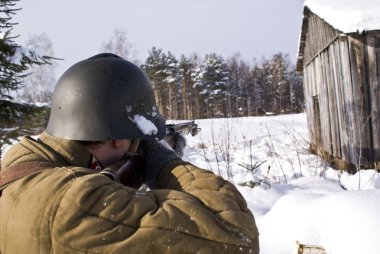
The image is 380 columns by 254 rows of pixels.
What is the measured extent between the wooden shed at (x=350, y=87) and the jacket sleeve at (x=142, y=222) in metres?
6.08

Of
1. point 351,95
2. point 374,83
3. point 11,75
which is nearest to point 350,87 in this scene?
point 351,95

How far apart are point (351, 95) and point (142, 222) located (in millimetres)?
7772

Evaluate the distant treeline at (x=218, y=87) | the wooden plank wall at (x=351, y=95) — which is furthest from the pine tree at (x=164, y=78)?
the wooden plank wall at (x=351, y=95)

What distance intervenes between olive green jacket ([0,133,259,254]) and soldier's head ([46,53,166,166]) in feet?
1.16

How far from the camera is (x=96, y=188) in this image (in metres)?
0.98

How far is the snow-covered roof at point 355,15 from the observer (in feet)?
23.4

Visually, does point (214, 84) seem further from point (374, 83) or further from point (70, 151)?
point (70, 151)

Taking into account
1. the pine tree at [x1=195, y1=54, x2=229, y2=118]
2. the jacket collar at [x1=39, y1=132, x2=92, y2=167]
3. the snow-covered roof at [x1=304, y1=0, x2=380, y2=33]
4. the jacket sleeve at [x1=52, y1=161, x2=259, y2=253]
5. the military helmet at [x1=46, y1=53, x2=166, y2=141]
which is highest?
the pine tree at [x1=195, y1=54, x2=229, y2=118]

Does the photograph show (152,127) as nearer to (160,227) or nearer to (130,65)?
(130,65)

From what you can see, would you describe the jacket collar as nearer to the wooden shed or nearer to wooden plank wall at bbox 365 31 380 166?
the wooden shed

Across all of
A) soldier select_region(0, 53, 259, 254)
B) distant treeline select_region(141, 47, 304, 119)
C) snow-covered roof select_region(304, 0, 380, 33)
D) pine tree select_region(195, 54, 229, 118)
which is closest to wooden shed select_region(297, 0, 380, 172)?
snow-covered roof select_region(304, 0, 380, 33)

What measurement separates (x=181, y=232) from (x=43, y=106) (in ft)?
25.6

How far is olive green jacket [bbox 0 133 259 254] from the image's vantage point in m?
0.94

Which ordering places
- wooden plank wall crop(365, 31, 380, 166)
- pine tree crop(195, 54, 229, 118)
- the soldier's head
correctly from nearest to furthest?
the soldier's head < wooden plank wall crop(365, 31, 380, 166) < pine tree crop(195, 54, 229, 118)
